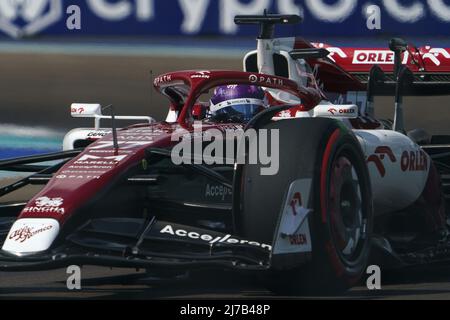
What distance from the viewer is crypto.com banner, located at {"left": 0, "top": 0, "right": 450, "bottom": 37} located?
14766 millimetres

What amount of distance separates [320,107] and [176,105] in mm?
1048

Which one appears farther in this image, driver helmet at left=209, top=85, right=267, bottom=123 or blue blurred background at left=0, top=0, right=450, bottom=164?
blue blurred background at left=0, top=0, right=450, bottom=164

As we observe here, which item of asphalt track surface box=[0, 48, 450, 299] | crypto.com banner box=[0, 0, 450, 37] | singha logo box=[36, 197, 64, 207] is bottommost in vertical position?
asphalt track surface box=[0, 48, 450, 299]

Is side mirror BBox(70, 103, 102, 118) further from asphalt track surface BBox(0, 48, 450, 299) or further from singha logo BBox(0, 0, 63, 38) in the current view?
singha logo BBox(0, 0, 63, 38)

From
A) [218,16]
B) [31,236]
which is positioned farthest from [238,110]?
[218,16]

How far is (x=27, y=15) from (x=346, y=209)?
8.65 metres

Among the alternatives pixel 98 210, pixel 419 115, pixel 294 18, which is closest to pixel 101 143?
pixel 98 210

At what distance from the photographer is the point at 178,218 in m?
6.71

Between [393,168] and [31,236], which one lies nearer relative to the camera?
[31,236]

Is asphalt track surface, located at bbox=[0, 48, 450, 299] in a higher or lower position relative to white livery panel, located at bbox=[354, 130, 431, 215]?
lower

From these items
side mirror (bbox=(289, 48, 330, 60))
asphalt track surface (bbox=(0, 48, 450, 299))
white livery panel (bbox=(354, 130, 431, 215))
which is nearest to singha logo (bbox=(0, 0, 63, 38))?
asphalt track surface (bbox=(0, 48, 450, 299))

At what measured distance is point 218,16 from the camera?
15.2m

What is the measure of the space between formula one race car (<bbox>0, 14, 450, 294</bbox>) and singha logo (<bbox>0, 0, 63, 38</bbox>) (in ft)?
22.5

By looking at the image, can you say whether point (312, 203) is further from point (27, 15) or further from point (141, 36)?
point (141, 36)
